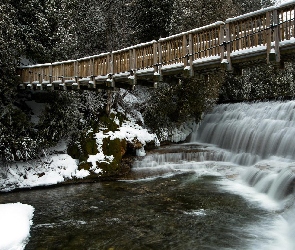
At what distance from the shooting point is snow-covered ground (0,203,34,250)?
943 cm

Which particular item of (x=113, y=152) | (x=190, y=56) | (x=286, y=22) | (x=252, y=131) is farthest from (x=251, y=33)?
(x=252, y=131)

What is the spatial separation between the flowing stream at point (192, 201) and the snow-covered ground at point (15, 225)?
311 millimetres

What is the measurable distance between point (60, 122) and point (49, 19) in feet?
22.6

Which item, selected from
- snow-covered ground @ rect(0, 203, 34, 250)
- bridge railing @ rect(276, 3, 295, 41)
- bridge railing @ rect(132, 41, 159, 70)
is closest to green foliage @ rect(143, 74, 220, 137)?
bridge railing @ rect(132, 41, 159, 70)

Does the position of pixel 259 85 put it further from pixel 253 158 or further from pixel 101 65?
pixel 101 65

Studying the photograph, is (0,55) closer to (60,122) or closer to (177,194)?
(60,122)

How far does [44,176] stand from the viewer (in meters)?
17.2

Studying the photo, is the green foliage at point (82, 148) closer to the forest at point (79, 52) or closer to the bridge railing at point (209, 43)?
the forest at point (79, 52)

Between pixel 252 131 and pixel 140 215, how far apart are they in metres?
11.2

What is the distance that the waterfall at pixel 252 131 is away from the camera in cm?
1773

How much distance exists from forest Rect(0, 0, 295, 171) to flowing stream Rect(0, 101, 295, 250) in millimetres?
3454

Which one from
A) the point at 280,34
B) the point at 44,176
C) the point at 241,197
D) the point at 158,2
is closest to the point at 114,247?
the point at 241,197

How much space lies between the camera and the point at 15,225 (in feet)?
34.6

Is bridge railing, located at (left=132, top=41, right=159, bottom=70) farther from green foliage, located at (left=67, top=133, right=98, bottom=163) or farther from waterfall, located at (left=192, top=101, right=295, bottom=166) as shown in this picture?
waterfall, located at (left=192, top=101, right=295, bottom=166)
